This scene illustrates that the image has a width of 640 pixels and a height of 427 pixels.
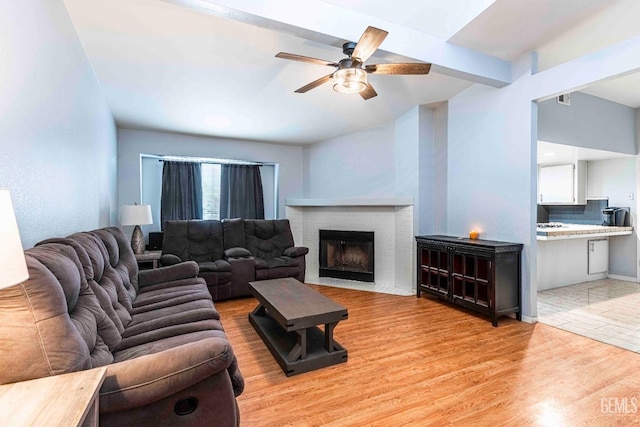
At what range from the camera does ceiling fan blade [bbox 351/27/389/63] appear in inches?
80.7

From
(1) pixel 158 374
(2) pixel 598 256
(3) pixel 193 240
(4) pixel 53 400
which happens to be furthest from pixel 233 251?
(2) pixel 598 256

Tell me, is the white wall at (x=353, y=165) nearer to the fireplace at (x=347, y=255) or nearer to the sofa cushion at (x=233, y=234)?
the fireplace at (x=347, y=255)

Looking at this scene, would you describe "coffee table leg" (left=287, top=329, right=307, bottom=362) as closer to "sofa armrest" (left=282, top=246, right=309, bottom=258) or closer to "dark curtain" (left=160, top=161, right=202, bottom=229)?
"sofa armrest" (left=282, top=246, right=309, bottom=258)

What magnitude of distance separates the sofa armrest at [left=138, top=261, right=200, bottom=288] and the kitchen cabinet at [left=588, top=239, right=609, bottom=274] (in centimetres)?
567

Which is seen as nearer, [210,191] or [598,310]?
[598,310]

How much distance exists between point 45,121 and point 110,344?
1259 millimetres

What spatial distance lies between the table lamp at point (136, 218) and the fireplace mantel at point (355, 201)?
91.9 inches

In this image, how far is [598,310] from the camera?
11.6ft

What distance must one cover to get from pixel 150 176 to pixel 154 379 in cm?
453

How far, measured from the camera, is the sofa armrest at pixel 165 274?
9.54 feet

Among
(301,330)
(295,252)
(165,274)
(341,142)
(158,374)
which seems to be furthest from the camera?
(341,142)

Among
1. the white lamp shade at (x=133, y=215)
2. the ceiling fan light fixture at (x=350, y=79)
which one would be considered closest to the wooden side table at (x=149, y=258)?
the white lamp shade at (x=133, y=215)

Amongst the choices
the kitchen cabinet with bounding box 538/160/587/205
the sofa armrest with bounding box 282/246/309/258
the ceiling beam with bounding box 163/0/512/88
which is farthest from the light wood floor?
the kitchen cabinet with bounding box 538/160/587/205

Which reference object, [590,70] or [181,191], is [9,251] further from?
[181,191]
